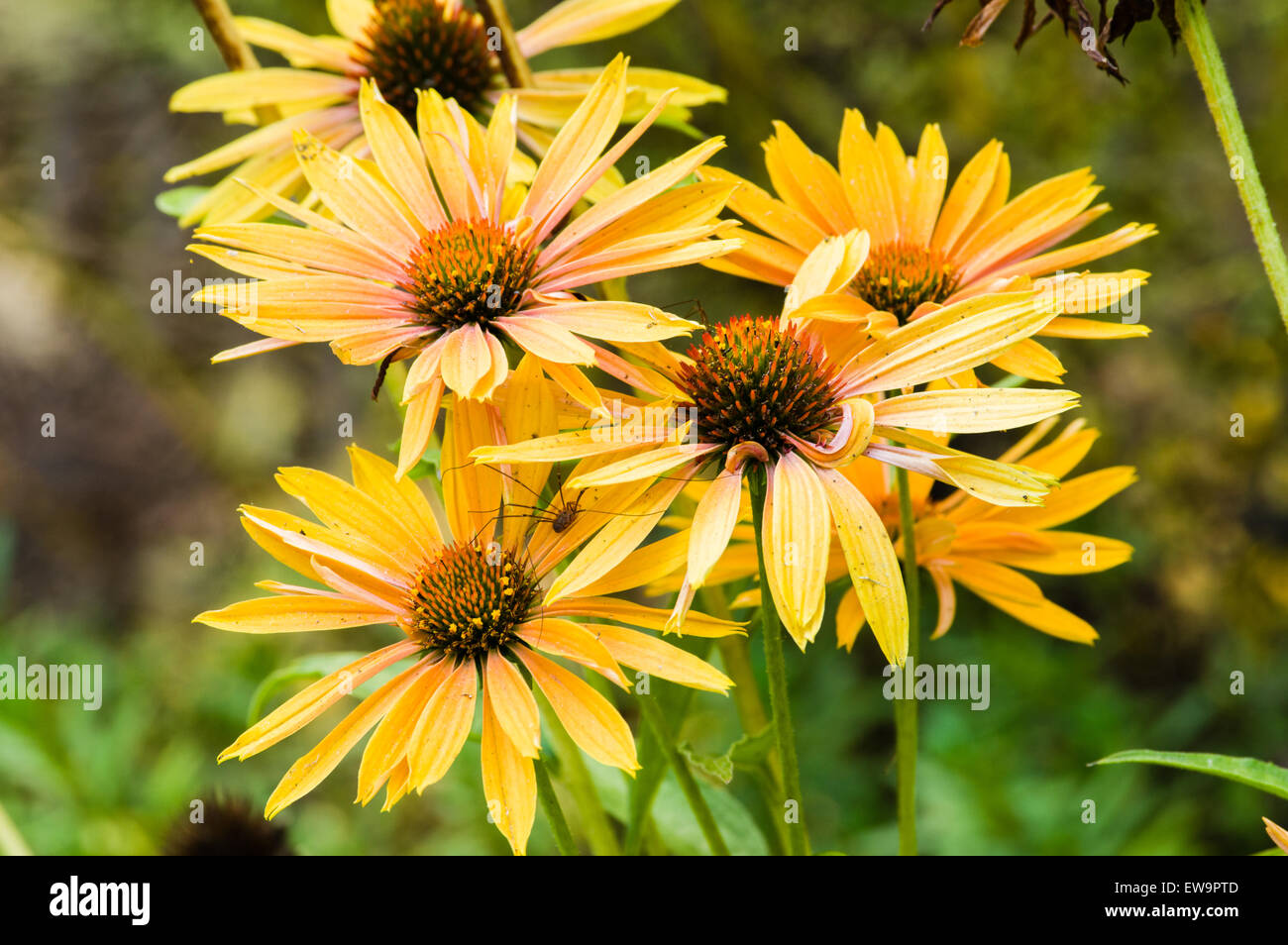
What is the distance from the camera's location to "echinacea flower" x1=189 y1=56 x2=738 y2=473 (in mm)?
494

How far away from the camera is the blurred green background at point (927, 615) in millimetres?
1482

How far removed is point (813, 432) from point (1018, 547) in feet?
0.68

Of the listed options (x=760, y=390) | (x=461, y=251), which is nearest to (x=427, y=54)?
(x=461, y=251)

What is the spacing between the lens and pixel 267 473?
2535mm

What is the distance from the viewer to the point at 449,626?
531mm

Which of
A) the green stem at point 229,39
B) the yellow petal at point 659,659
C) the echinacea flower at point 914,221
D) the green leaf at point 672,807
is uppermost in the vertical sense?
the green stem at point 229,39

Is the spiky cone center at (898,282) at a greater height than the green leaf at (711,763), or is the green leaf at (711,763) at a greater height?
the spiky cone center at (898,282)

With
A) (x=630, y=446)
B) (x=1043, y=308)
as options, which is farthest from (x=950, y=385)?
(x=630, y=446)

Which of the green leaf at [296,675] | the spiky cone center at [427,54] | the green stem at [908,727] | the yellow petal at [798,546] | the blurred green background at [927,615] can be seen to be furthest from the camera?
the blurred green background at [927,615]

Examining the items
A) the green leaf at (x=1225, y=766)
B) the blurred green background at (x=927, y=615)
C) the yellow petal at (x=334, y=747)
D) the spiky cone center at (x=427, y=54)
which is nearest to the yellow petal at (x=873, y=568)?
the green leaf at (x=1225, y=766)

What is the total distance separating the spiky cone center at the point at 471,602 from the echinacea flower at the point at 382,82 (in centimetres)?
28

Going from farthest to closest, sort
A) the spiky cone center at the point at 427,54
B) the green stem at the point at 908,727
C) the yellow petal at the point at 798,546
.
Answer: the spiky cone center at the point at 427,54, the green stem at the point at 908,727, the yellow petal at the point at 798,546

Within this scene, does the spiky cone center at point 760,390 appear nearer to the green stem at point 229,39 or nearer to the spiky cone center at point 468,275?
the spiky cone center at point 468,275

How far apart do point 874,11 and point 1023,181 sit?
1.29ft
